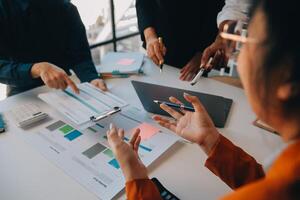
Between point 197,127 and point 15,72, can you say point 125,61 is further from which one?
point 197,127

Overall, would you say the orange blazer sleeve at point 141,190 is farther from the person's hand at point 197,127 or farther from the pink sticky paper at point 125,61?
the pink sticky paper at point 125,61

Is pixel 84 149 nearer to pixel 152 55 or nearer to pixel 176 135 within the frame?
pixel 176 135

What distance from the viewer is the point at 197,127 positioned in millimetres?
792

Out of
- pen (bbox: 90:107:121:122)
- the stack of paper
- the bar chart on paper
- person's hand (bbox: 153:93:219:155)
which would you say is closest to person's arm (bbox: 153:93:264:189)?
person's hand (bbox: 153:93:219:155)

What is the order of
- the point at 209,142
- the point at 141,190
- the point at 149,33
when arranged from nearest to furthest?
the point at 141,190, the point at 209,142, the point at 149,33

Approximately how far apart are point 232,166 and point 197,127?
0.14m

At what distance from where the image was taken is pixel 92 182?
73 centimetres

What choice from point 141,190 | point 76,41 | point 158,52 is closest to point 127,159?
point 141,190

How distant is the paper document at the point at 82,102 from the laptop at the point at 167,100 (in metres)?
0.08

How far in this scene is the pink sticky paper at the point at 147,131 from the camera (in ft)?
3.03

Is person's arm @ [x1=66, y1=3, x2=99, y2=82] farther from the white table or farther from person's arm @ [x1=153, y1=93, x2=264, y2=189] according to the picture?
person's arm @ [x1=153, y1=93, x2=264, y2=189]

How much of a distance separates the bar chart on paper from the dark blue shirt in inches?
15.9

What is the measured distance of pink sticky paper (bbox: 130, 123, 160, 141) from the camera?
0.92 metres

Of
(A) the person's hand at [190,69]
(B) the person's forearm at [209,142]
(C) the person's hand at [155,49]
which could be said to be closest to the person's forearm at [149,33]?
(C) the person's hand at [155,49]
